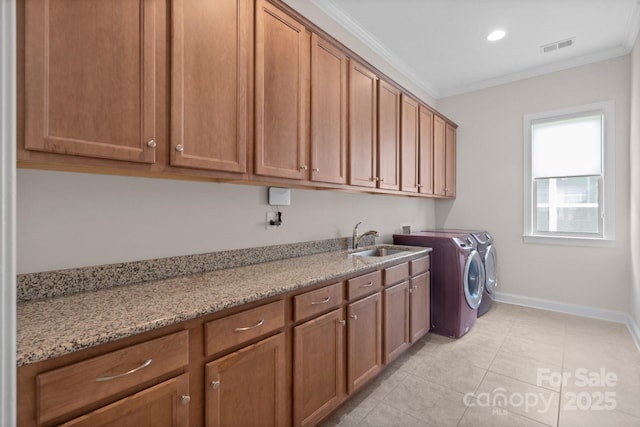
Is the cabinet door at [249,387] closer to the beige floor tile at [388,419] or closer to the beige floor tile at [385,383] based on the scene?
the beige floor tile at [388,419]

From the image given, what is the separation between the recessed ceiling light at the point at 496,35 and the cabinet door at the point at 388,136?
44.3 inches

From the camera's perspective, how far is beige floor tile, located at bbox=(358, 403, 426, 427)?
1.78m

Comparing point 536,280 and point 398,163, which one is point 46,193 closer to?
point 398,163

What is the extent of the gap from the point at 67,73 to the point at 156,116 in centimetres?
30

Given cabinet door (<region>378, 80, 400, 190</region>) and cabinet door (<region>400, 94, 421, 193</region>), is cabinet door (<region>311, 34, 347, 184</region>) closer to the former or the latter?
cabinet door (<region>378, 80, 400, 190</region>)

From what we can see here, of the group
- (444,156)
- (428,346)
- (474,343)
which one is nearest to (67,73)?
(428,346)

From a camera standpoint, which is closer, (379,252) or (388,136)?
(388,136)

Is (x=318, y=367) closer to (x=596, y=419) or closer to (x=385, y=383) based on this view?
(x=385, y=383)

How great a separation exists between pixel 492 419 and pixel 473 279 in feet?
5.32

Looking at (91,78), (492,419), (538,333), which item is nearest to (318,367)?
(492,419)

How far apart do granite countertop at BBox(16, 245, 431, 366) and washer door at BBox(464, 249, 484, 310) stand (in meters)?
1.76

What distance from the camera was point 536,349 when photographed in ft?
8.86

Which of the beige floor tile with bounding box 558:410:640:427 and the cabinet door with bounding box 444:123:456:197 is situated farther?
the cabinet door with bounding box 444:123:456:197
